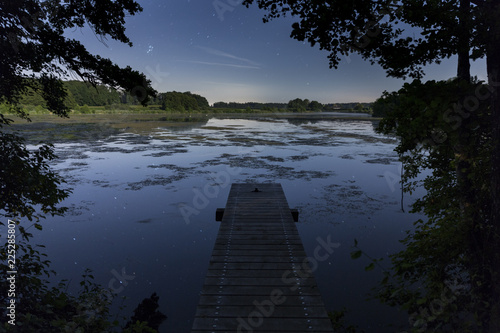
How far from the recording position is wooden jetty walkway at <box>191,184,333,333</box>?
15.0 feet

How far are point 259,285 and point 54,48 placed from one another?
6.22 metres

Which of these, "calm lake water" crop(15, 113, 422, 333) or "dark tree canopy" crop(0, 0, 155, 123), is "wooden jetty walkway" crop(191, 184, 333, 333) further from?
"dark tree canopy" crop(0, 0, 155, 123)

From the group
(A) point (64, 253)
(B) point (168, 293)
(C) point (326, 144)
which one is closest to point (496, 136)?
(B) point (168, 293)

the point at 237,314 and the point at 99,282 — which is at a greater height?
the point at 237,314

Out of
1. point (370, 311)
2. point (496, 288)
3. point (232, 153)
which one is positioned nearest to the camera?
point (496, 288)

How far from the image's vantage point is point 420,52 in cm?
508

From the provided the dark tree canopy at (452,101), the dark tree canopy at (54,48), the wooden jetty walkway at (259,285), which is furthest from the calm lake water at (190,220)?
the dark tree canopy at (54,48)

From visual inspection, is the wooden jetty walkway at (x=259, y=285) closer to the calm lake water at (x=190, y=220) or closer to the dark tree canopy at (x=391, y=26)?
the calm lake water at (x=190, y=220)

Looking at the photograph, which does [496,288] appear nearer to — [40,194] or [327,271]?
[327,271]

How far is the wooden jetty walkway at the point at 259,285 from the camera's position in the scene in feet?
15.0

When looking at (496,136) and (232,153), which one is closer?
(496,136)

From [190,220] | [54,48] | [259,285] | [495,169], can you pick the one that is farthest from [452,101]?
[190,220]

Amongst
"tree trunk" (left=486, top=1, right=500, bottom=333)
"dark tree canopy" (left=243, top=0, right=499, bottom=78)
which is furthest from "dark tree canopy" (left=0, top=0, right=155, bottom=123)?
"tree trunk" (left=486, top=1, right=500, bottom=333)

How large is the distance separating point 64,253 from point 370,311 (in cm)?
944
